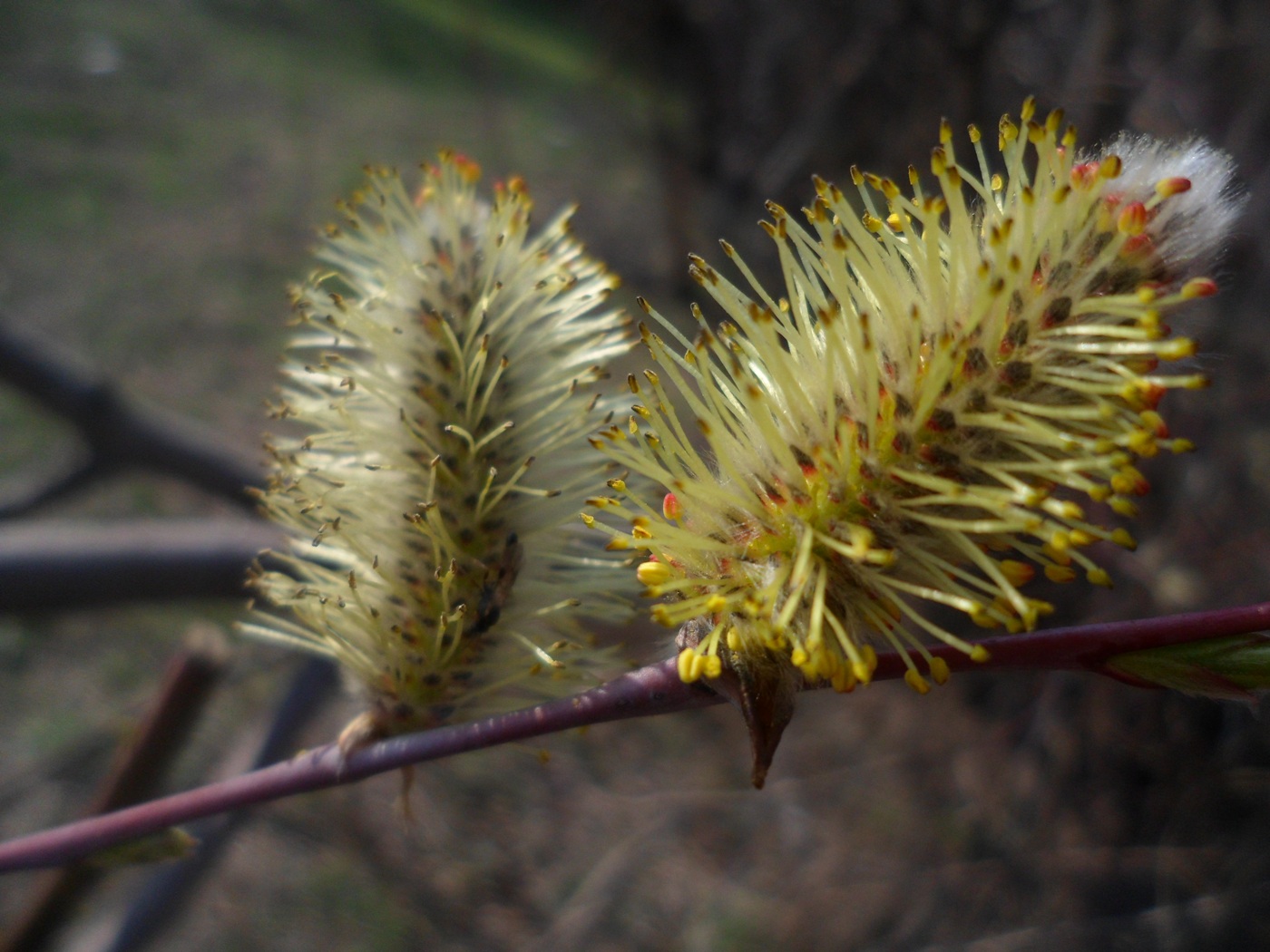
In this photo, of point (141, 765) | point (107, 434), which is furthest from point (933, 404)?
point (107, 434)

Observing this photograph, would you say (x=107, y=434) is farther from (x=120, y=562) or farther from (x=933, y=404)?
(x=933, y=404)

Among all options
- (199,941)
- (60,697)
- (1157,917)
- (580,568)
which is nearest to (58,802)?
(60,697)

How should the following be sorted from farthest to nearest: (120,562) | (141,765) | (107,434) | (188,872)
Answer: (107,434) < (120,562) < (188,872) < (141,765)

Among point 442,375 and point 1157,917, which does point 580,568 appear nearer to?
point 442,375

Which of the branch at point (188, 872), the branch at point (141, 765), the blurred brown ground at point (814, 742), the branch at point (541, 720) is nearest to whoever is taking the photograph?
the branch at point (541, 720)

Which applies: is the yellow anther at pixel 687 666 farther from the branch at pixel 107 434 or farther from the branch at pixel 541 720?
the branch at pixel 107 434

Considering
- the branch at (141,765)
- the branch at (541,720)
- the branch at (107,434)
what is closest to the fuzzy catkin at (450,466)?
the branch at (541,720)
